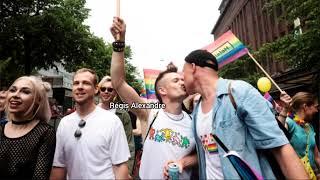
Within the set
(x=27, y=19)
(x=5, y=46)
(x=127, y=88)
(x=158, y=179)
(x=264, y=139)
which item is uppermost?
(x=27, y=19)

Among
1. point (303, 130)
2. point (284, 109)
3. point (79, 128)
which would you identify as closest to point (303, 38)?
point (284, 109)

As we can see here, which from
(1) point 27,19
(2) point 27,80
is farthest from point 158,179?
(1) point 27,19

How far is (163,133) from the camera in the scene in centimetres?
325

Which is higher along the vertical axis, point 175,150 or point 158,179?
point 175,150

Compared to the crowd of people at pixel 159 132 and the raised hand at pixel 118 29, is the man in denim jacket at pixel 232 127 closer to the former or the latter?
the crowd of people at pixel 159 132

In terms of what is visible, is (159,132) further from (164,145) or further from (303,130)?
(303,130)

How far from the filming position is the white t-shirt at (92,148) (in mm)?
3045

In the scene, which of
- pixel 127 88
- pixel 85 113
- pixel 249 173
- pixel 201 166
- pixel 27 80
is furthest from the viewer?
pixel 127 88

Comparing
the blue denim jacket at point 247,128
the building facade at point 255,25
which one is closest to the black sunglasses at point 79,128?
the blue denim jacket at point 247,128

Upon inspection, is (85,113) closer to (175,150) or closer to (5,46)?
(175,150)

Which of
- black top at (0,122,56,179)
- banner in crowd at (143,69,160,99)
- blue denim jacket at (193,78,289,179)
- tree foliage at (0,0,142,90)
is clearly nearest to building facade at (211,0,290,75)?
tree foliage at (0,0,142,90)

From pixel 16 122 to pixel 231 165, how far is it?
1.80 meters

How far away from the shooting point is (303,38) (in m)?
9.60

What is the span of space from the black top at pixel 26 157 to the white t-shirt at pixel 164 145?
0.89 meters
